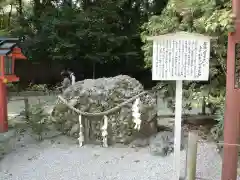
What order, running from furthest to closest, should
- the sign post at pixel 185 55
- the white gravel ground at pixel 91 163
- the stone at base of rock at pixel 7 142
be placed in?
the stone at base of rock at pixel 7 142, the white gravel ground at pixel 91 163, the sign post at pixel 185 55

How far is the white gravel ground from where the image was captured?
4727 millimetres

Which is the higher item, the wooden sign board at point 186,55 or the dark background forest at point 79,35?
the dark background forest at point 79,35

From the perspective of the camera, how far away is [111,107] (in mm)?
6047

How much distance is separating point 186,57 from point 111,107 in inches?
101

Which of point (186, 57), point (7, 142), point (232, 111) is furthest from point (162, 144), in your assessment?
point (7, 142)

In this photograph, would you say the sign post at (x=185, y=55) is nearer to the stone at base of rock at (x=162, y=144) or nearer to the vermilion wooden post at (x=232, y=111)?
the vermilion wooden post at (x=232, y=111)

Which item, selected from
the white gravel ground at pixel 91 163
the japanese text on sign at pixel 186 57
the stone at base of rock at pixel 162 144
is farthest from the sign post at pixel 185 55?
the stone at base of rock at pixel 162 144

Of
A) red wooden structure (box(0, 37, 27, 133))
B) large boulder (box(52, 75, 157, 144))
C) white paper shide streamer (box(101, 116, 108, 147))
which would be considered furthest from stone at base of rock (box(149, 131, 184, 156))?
red wooden structure (box(0, 37, 27, 133))

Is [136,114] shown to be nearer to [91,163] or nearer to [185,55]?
[91,163]

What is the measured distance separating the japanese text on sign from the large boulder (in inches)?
91.1

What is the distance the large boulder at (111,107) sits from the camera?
599 cm

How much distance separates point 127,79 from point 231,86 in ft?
9.34

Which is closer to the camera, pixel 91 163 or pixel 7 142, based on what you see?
pixel 91 163

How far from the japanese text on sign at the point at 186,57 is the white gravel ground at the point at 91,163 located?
1667 millimetres
